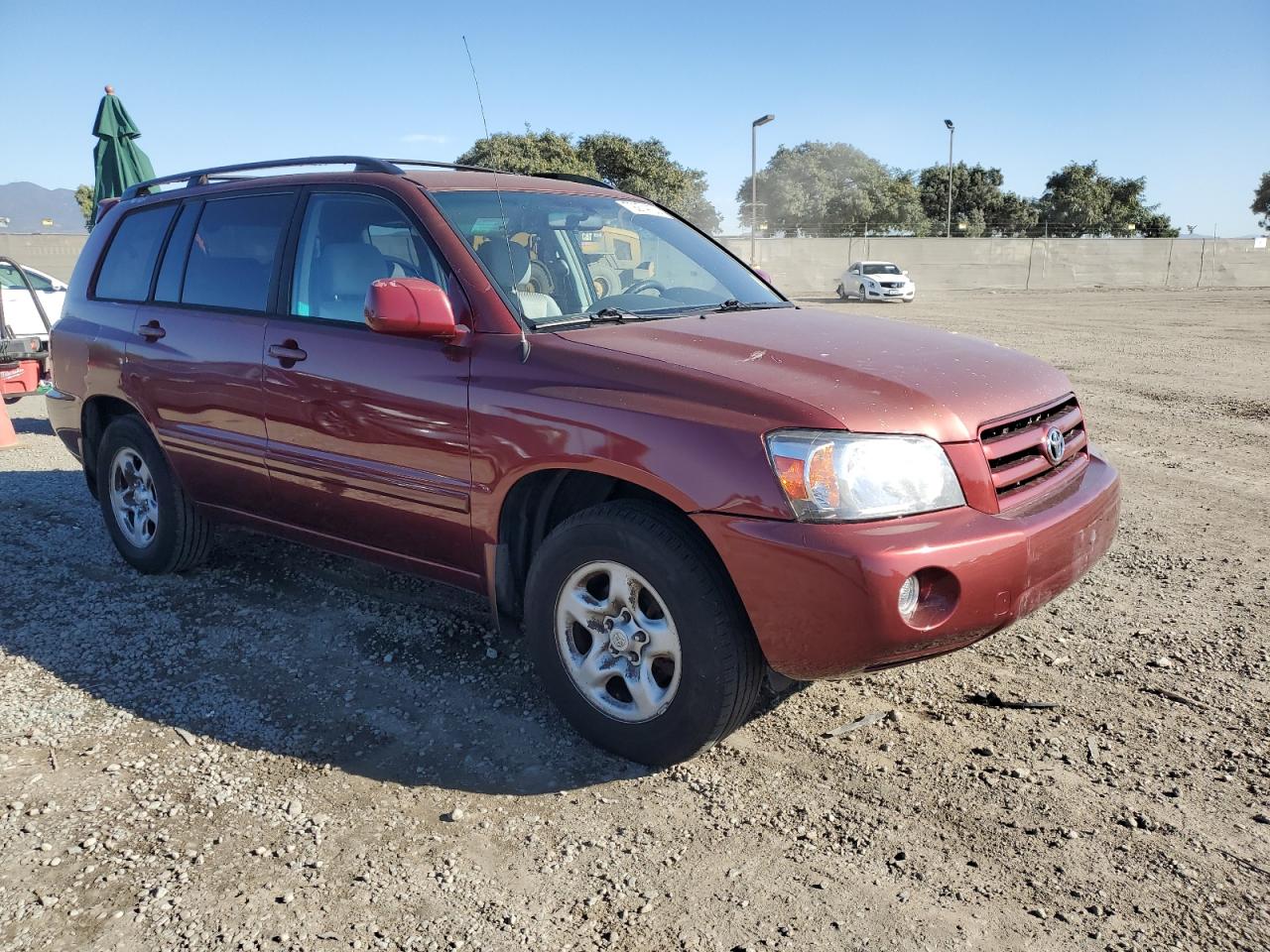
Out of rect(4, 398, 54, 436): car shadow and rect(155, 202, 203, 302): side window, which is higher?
rect(155, 202, 203, 302): side window

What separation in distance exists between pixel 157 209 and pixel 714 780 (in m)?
3.98

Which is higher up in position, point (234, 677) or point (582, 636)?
point (582, 636)

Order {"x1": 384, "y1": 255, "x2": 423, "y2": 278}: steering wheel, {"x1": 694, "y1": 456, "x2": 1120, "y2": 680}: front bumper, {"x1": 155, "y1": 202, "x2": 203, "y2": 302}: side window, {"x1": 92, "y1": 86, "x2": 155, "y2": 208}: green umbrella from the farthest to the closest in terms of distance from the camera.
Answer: {"x1": 92, "y1": 86, "x2": 155, "y2": 208}: green umbrella
{"x1": 155, "y1": 202, "x2": 203, "y2": 302}: side window
{"x1": 384, "y1": 255, "x2": 423, "y2": 278}: steering wheel
{"x1": 694, "y1": 456, "x2": 1120, "y2": 680}: front bumper

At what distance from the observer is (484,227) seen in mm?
3562

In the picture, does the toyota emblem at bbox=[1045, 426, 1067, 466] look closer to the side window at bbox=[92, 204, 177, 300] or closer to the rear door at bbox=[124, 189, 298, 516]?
the rear door at bbox=[124, 189, 298, 516]

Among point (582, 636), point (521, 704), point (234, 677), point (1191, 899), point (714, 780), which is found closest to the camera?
point (1191, 899)

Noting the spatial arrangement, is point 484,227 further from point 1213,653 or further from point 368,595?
point 1213,653

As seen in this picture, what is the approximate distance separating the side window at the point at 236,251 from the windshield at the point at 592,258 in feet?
3.06

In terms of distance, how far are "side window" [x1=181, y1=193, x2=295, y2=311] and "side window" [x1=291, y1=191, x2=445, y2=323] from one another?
0.20m

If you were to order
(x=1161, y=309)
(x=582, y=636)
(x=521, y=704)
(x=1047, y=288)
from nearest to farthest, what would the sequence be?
(x=582, y=636)
(x=521, y=704)
(x=1161, y=309)
(x=1047, y=288)

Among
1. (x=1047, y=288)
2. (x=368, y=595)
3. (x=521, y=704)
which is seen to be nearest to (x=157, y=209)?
(x=368, y=595)

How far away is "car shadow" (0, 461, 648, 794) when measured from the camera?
10.4 feet

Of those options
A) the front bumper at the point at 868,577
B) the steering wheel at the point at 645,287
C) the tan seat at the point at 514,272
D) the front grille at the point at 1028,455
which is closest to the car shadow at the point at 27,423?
the tan seat at the point at 514,272

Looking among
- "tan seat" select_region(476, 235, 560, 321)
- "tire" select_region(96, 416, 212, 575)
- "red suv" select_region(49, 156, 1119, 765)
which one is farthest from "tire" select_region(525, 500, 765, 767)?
"tire" select_region(96, 416, 212, 575)
